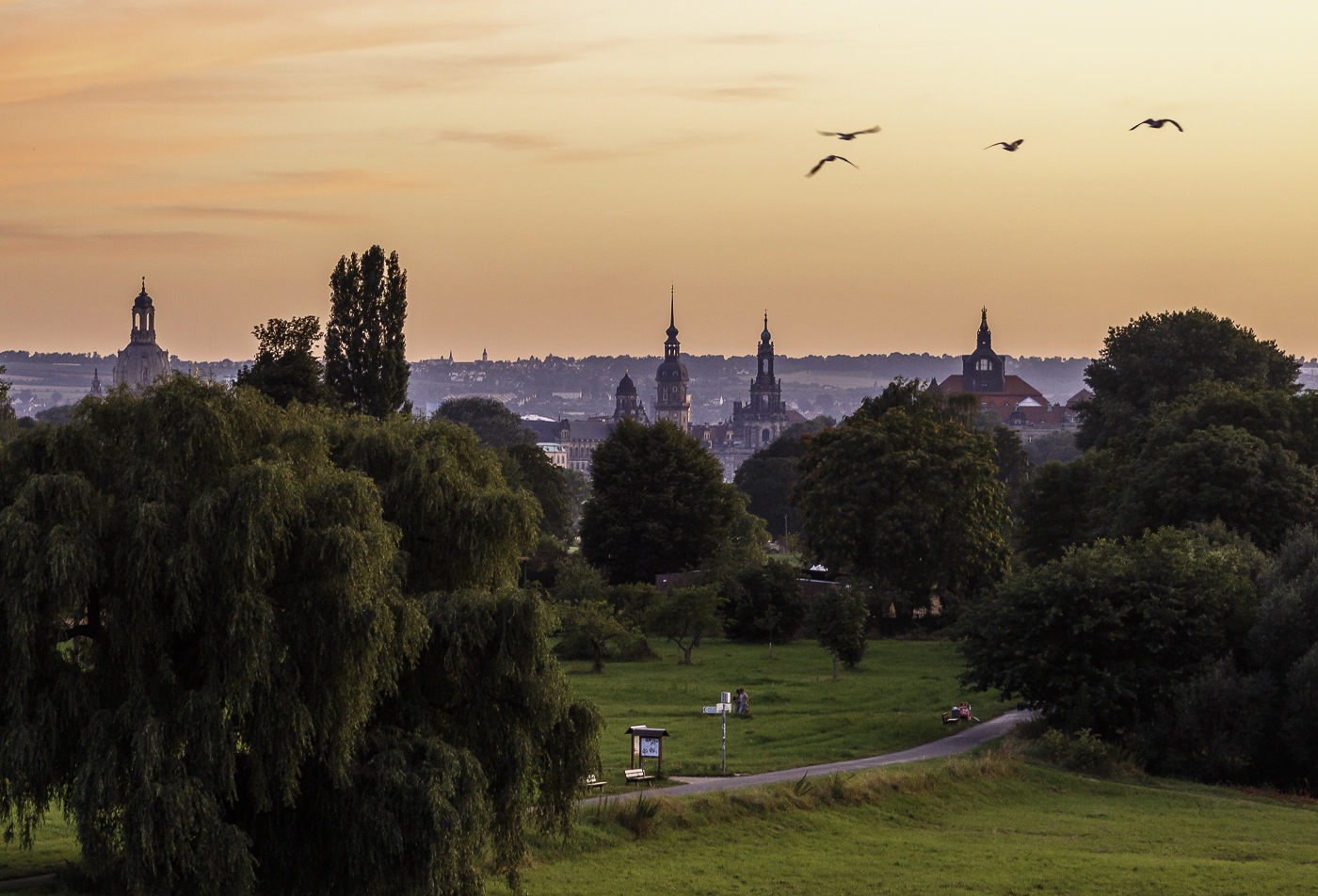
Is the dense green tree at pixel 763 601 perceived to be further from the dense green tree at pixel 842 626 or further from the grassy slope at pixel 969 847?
the grassy slope at pixel 969 847

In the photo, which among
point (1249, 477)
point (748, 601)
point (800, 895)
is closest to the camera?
point (800, 895)

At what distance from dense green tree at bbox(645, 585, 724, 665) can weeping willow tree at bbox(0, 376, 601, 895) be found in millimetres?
34842

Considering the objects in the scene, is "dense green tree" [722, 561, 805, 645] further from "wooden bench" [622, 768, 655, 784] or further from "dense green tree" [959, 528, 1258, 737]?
"wooden bench" [622, 768, 655, 784]

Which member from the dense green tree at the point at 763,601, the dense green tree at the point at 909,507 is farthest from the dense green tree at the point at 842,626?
the dense green tree at the point at 763,601

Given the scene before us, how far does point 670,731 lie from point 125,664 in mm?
21144

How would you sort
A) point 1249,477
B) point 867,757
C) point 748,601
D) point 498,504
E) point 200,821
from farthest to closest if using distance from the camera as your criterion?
point 748,601, point 1249,477, point 867,757, point 498,504, point 200,821

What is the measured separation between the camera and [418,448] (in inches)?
914

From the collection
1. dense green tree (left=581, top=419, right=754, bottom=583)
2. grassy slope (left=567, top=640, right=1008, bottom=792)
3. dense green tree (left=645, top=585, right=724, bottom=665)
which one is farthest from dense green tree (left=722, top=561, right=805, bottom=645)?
dense green tree (left=581, top=419, right=754, bottom=583)

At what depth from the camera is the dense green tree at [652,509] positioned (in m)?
74.5

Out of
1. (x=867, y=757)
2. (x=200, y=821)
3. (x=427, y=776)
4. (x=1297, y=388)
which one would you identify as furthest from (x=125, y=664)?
(x=1297, y=388)

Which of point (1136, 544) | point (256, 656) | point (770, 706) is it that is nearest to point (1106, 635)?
point (1136, 544)

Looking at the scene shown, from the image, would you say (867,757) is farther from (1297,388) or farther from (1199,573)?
(1297,388)

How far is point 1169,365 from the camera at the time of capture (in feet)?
275

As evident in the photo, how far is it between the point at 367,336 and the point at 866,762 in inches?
1429
